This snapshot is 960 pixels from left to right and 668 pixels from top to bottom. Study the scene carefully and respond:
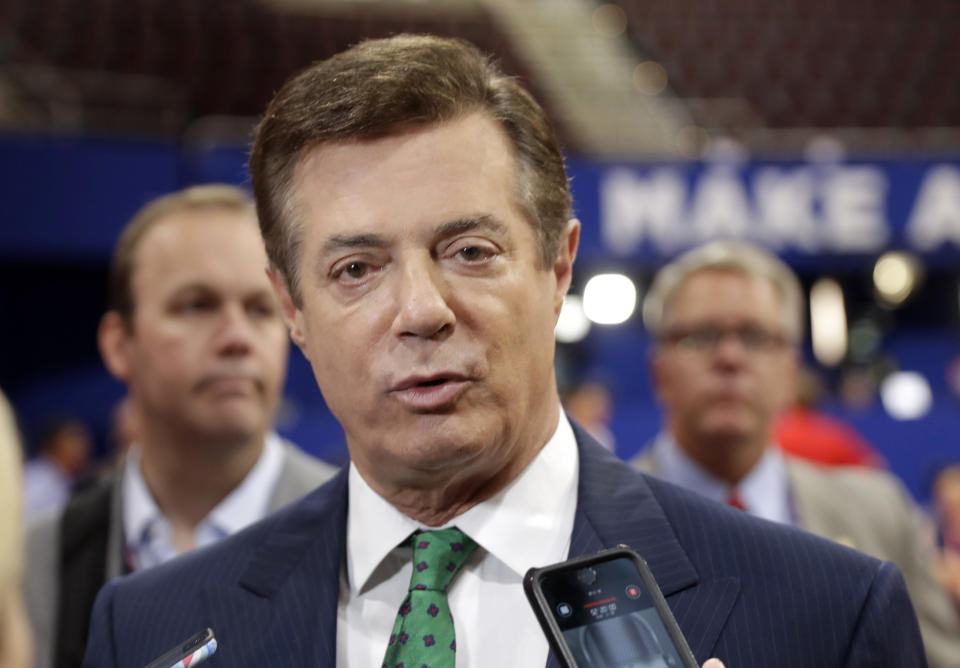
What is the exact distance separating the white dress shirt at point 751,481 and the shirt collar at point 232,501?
3.40 ft

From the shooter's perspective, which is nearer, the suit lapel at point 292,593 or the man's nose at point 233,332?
the suit lapel at point 292,593

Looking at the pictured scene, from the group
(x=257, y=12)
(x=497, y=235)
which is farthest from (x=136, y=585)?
(x=257, y=12)

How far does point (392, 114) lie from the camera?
1360 mm

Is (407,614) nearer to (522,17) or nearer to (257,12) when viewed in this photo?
(257,12)

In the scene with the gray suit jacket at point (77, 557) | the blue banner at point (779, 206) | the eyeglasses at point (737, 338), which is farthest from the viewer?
the blue banner at point (779, 206)

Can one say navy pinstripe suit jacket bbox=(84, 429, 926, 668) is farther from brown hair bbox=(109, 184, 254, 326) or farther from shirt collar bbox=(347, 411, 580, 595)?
brown hair bbox=(109, 184, 254, 326)

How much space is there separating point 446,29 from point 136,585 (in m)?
9.04

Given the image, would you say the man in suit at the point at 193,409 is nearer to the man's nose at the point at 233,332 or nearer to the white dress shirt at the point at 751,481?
the man's nose at the point at 233,332

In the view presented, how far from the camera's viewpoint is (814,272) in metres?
9.41

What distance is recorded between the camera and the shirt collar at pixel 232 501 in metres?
2.21

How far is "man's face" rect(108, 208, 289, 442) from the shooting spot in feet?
7.25

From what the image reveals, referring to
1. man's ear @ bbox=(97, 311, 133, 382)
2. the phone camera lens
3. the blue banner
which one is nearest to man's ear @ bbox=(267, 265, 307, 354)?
the phone camera lens

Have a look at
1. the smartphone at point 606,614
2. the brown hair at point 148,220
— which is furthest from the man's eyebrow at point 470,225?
the brown hair at point 148,220

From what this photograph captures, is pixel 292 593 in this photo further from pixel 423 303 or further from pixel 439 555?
pixel 423 303
